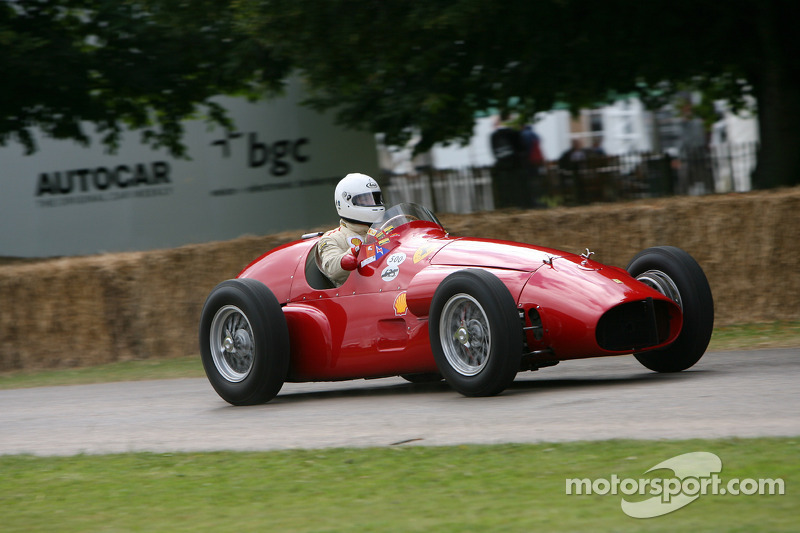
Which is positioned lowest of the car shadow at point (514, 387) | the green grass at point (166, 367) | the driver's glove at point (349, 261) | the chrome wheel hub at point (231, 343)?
the green grass at point (166, 367)

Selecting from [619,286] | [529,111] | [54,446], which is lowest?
[54,446]

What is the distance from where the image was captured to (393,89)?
14820 millimetres

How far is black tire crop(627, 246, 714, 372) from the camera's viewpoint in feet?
22.4

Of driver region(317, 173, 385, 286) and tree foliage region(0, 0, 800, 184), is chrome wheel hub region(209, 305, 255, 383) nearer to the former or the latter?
driver region(317, 173, 385, 286)

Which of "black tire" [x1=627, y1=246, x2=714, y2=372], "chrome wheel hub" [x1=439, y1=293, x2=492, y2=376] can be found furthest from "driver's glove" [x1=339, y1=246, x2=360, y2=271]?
"black tire" [x1=627, y1=246, x2=714, y2=372]

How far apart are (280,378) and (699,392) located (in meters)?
2.83

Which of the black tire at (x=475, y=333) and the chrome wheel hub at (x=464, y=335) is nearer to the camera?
the black tire at (x=475, y=333)

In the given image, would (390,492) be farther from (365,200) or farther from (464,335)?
(365,200)

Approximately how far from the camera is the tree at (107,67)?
14750 millimetres

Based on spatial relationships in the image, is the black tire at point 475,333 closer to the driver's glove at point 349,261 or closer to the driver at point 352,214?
the driver's glove at point 349,261

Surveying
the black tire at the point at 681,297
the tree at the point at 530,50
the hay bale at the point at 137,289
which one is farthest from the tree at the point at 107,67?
the black tire at the point at 681,297

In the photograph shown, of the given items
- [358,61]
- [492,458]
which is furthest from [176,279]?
[492,458]

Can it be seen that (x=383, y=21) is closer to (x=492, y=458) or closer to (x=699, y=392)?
(x=699, y=392)

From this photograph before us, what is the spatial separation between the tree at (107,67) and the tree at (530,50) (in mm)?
2093
